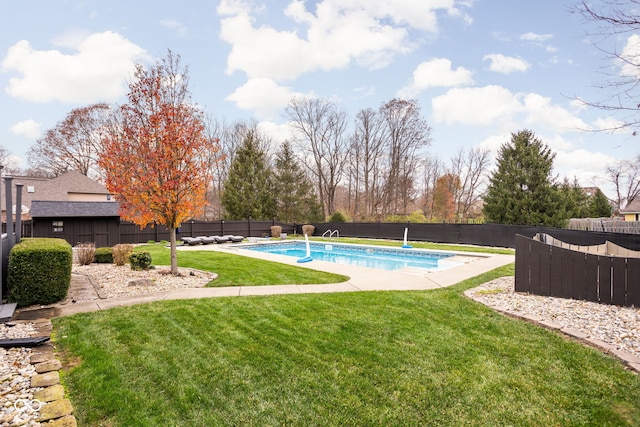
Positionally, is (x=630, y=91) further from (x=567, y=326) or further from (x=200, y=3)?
(x=200, y=3)

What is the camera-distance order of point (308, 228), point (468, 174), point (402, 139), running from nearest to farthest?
point (308, 228) → point (402, 139) → point (468, 174)

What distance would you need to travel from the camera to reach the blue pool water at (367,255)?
12.9m

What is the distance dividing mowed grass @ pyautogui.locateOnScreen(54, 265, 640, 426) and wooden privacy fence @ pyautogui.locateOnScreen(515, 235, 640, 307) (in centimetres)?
189

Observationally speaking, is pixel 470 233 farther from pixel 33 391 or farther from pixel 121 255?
pixel 33 391

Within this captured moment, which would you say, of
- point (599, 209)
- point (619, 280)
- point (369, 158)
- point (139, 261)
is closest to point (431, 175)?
point (369, 158)

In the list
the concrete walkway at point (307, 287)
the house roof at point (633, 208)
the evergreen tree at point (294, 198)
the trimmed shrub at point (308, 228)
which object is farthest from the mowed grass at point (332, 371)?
the house roof at point (633, 208)

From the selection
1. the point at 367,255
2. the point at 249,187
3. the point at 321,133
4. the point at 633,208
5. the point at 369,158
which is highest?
the point at 321,133

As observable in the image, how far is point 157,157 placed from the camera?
294 inches

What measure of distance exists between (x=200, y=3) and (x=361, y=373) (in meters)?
12.5

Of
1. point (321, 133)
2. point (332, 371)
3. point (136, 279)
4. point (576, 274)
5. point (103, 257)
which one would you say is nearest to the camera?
point (332, 371)

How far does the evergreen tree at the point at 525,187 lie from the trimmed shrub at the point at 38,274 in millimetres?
22655

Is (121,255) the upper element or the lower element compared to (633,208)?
lower

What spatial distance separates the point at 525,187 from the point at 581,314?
19146 millimetres

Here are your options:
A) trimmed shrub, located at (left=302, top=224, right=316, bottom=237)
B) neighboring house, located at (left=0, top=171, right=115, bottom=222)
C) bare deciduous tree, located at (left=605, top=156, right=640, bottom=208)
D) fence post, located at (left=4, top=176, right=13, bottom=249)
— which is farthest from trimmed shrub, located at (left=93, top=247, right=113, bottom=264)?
bare deciduous tree, located at (left=605, top=156, right=640, bottom=208)
